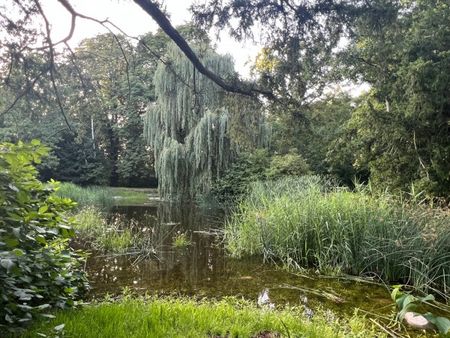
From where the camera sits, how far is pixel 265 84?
3.52m

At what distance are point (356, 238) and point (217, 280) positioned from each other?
175 centimetres

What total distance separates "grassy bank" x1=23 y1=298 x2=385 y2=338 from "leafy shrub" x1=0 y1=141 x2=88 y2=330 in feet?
0.59

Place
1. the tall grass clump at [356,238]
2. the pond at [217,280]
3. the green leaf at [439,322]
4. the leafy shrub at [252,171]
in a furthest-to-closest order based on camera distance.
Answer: the leafy shrub at [252,171] < the tall grass clump at [356,238] < the pond at [217,280] < the green leaf at [439,322]

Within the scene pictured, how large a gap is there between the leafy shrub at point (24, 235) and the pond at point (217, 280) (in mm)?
1789

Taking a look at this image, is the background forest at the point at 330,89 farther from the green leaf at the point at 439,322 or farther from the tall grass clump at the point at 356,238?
the green leaf at the point at 439,322

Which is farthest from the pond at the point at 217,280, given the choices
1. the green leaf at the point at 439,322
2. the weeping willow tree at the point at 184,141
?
the weeping willow tree at the point at 184,141

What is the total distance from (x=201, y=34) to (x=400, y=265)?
3.28 m

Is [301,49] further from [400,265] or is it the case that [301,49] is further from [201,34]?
[400,265]

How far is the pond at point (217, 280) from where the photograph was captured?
3.71m

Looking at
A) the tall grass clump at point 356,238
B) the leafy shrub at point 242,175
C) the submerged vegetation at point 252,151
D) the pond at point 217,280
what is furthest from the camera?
the leafy shrub at point 242,175

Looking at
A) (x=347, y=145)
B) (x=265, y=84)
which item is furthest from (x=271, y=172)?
(x=265, y=84)

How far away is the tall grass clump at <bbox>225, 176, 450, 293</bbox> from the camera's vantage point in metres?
4.07

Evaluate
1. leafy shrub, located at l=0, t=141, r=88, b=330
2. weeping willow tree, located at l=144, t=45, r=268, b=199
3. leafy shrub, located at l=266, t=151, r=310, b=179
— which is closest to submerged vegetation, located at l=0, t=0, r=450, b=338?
leafy shrub, located at l=0, t=141, r=88, b=330

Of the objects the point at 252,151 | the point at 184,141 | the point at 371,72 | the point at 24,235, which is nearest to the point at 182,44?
the point at 24,235
